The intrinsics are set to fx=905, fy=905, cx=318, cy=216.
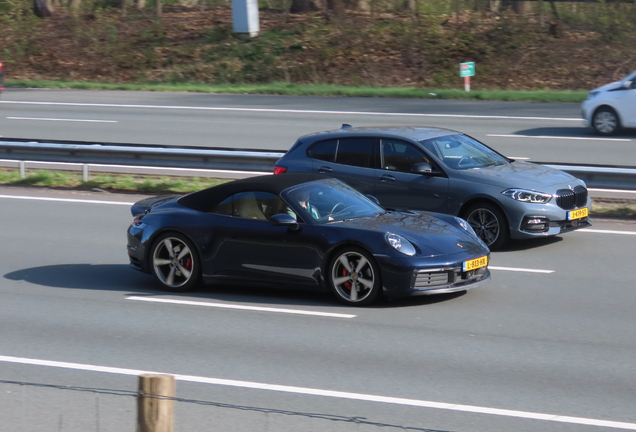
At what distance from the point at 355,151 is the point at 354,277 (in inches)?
151

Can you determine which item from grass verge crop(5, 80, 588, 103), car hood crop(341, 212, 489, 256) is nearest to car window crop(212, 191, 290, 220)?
car hood crop(341, 212, 489, 256)

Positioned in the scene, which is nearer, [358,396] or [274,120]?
[358,396]

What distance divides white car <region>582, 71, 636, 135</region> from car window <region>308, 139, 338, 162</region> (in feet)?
35.3

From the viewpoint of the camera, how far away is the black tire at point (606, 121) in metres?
21.0

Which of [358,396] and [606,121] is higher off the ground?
[606,121]

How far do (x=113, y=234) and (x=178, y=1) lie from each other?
A: 3566 cm

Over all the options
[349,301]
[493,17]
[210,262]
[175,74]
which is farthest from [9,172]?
[493,17]

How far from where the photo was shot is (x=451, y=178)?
11.6 meters

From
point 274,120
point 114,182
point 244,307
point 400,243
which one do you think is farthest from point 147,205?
point 274,120

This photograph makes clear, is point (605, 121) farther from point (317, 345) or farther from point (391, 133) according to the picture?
point (317, 345)

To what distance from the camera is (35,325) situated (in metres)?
8.25

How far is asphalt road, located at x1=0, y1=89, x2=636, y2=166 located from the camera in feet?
66.2

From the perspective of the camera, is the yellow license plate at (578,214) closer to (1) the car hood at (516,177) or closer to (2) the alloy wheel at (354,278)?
(1) the car hood at (516,177)

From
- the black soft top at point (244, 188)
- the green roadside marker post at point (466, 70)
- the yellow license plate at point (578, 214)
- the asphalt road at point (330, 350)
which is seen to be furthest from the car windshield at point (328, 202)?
the green roadside marker post at point (466, 70)
